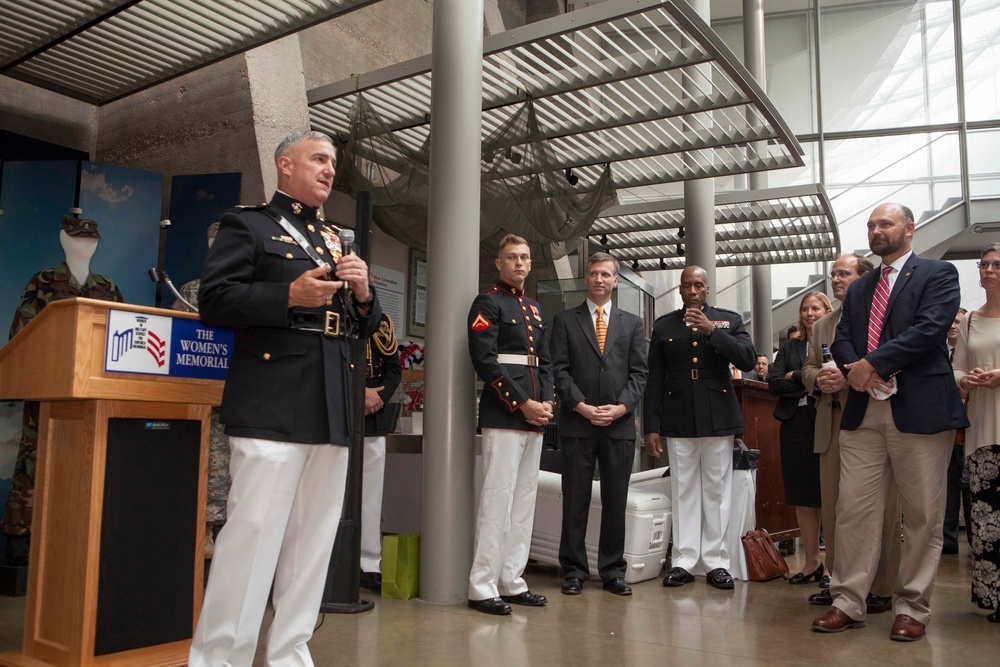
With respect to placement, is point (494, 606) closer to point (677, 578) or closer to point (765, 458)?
point (677, 578)

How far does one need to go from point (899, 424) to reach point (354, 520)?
2.73 m

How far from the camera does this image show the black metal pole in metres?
4.34

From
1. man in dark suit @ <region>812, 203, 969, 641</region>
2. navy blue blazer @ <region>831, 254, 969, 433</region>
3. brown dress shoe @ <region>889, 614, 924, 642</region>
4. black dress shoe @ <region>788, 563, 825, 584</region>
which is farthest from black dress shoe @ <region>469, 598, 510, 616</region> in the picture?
black dress shoe @ <region>788, 563, 825, 584</region>

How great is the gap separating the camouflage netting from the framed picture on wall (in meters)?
2.30

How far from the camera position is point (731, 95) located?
20.0 feet

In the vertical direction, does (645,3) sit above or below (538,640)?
above

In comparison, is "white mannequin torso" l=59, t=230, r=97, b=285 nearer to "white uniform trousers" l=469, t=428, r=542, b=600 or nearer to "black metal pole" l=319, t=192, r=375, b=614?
"black metal pole" l=319, t=192, r=375, b=614

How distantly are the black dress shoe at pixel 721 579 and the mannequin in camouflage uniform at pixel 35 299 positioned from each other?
4093 mm

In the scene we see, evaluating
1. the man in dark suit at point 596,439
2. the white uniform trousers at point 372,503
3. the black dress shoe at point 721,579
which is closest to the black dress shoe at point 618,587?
the man in dark suit at point 596,439

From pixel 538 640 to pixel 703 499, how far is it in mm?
2005

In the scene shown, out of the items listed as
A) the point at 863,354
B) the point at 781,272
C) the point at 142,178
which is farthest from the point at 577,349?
the point at 781,272

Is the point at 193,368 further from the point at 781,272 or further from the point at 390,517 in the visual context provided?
the point at 781,272

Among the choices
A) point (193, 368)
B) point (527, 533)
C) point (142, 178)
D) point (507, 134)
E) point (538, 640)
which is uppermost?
point (507, 134)

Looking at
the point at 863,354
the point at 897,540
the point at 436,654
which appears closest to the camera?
the point at 436,654
